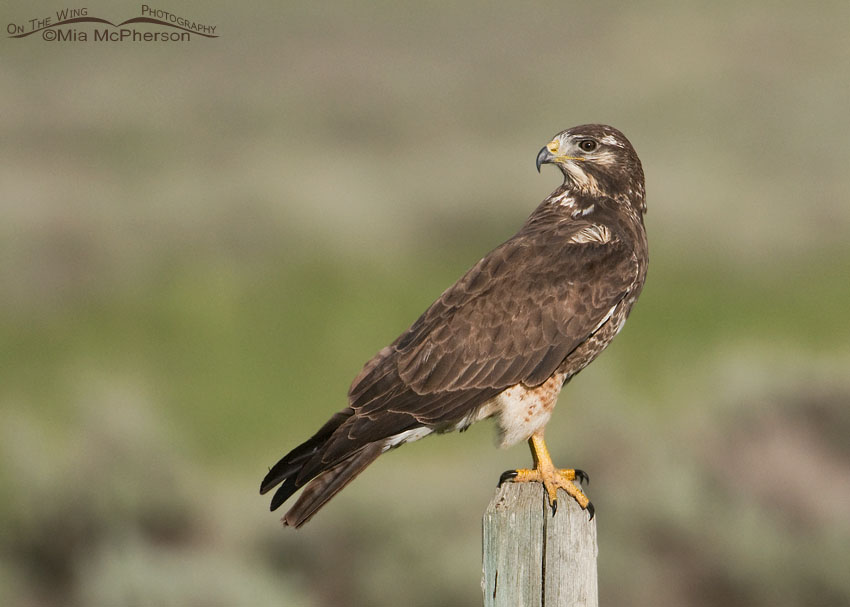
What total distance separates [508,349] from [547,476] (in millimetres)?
534

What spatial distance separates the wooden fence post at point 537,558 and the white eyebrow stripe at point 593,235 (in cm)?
160

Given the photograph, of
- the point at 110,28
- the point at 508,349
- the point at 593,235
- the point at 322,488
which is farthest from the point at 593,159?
the point at 110,28

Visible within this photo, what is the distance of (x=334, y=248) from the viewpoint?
18000 millimetres

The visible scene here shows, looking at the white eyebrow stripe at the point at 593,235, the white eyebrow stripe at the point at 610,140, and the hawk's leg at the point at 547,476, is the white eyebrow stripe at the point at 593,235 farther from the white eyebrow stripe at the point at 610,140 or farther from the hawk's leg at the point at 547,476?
the hawk's leg at the point at 547,476

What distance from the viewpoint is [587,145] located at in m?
6.10

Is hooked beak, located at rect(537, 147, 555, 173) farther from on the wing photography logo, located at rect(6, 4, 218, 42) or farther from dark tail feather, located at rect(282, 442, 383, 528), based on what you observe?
on the wing photography logo, located at rect(6, 4, 218, 42)

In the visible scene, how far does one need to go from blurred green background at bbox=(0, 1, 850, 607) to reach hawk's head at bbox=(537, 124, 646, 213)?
253cm

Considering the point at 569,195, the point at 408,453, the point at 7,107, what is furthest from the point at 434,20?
the point at 569,195

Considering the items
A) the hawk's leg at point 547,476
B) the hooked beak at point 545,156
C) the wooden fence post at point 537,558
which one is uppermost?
the hooked beak at point 545,156

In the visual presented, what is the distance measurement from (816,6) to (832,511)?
27799mm

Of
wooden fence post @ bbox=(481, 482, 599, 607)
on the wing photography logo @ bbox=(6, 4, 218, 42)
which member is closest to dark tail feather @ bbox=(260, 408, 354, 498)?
wooden fence post @ bbox=(481, 482, 599, 607)

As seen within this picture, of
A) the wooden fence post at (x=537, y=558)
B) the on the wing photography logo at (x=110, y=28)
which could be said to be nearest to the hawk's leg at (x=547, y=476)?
the wooden fence post at (x=537, y=558)

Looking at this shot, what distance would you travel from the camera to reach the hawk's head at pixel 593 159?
6090mm

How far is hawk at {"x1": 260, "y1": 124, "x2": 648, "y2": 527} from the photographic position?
5.18 meters
